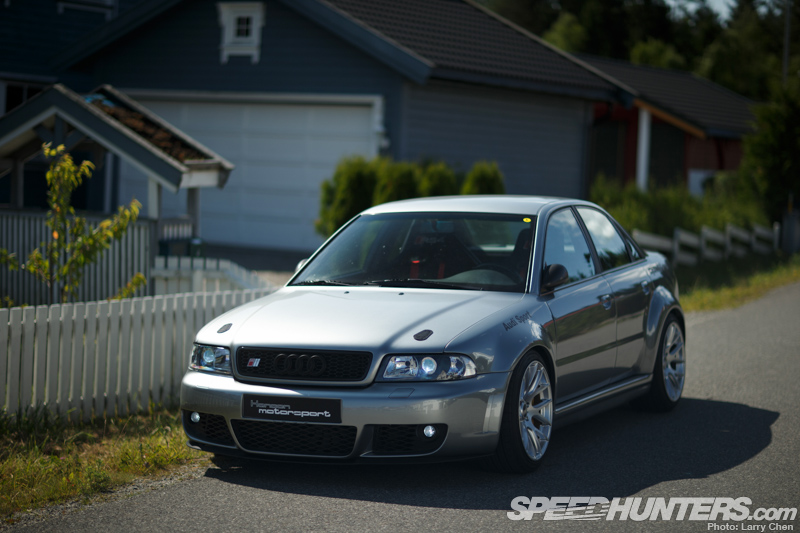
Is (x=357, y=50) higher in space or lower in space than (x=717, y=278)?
higher

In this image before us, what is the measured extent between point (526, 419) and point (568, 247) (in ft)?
4.99

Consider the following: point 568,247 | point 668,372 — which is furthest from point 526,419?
point 668,372

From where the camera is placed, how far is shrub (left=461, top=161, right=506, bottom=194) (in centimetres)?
1491

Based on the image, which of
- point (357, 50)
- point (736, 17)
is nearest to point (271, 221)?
point (357, 50)

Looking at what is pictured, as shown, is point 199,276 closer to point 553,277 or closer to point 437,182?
point 437,182

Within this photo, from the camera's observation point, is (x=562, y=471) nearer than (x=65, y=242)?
Yes

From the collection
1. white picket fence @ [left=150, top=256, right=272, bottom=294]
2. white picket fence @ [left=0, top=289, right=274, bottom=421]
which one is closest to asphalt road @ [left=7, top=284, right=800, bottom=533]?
white picket fence @ [left=0, top=289, right=274, bottom=421]

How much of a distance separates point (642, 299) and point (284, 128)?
11.9 meters

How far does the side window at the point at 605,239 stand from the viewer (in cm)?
726

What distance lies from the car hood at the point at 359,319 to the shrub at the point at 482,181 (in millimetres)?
8763

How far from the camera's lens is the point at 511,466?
18.5 ft

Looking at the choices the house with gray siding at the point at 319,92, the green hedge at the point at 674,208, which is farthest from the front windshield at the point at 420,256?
the green hedge at the point at 674,208

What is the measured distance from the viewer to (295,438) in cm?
545

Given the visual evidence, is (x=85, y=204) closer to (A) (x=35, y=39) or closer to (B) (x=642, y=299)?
(A) (x=35, y=39)
